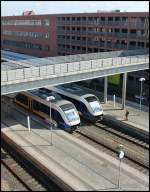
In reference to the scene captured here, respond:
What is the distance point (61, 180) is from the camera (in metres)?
22.2

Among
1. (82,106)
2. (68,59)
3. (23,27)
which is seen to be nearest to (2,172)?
(82,106)

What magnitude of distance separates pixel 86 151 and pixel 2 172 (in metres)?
7.50

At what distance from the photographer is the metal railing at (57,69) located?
27864 mm

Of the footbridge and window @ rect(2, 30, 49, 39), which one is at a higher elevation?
window @ rect(2, 30, 49, 39)

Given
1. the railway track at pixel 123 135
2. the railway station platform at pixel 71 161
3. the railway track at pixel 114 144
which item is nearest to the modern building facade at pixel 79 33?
the railway track at pixel 123 135

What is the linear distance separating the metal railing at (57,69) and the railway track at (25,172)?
21.3 feet

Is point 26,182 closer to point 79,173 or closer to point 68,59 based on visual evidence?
point 79,173

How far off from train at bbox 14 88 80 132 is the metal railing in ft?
8.76

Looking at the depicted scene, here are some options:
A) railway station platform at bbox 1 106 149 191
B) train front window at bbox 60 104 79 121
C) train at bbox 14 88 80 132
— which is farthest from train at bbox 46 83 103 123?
railway station platform at bbox 1 106 149 191

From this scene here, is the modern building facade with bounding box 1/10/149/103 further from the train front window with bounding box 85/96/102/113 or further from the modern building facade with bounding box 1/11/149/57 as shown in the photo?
the train front window with bounding box 85/96/102/113

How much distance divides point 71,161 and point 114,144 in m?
6.27

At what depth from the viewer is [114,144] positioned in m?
30.1

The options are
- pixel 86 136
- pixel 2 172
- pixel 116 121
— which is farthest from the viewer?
pixel 116 121

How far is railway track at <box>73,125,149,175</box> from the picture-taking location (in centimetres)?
2669
